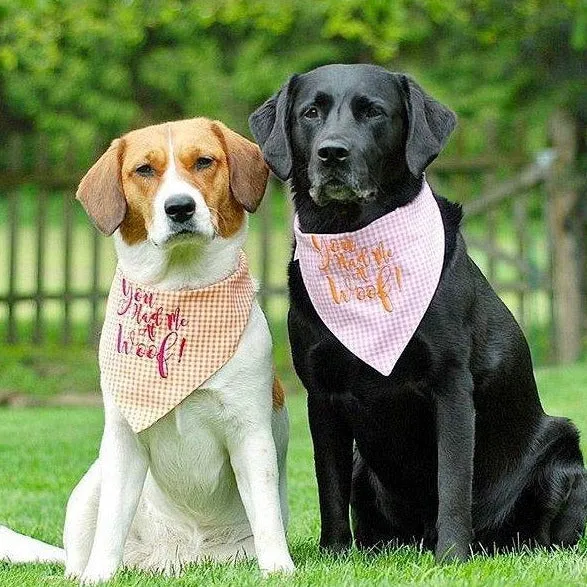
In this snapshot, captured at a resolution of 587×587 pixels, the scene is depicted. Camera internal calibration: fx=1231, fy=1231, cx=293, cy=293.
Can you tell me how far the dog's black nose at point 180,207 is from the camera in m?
3.90

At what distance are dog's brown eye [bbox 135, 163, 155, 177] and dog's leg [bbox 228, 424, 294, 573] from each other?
0.89 meters

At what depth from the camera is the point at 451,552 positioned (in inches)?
154

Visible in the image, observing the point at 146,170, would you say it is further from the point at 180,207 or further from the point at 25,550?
the point at 25,550

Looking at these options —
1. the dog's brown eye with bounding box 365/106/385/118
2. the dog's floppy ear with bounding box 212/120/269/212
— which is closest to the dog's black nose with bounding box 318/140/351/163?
the dog's brown eye with bounding box 365/106/385/118

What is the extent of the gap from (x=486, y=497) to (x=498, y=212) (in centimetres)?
789

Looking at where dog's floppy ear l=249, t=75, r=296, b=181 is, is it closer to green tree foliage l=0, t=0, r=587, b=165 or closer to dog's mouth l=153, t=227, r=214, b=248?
dog's mouth l=153, t=227, r=214, b=248

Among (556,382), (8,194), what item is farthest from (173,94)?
(556,382)

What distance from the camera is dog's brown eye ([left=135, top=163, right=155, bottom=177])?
4027 millimetres

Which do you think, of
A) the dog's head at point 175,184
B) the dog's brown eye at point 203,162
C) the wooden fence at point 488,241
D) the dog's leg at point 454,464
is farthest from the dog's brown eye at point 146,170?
the wooden fence at point 488,241

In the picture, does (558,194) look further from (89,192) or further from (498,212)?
(89,192)

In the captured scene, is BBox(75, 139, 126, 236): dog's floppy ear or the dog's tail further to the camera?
the dog's tail

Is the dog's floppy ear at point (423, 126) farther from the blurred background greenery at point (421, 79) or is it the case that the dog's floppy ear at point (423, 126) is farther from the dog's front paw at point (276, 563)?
the blurred background greenery at point (421, 79)

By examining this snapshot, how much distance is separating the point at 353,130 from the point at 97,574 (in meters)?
1.64

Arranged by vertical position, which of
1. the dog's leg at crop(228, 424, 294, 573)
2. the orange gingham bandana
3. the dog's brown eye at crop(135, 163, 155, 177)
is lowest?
the dog's leg at crop(228, 424, 294, 573)
